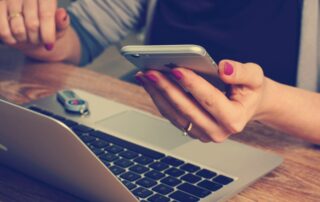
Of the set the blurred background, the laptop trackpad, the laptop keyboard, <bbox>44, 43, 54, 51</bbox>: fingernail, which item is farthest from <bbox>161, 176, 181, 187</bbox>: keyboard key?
the blurred background

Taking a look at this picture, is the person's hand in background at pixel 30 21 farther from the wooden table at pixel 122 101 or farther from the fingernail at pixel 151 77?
the fingernail at pixel 151 77

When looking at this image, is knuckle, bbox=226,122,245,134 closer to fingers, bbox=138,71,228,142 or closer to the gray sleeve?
fingers, bbox=138,71,228,142

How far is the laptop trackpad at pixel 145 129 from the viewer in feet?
2.69

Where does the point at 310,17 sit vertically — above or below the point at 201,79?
above

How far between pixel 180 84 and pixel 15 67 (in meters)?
0.50

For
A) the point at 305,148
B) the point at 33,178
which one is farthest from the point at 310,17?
the point at 33,178

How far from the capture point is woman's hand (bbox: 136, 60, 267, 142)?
2.23ft

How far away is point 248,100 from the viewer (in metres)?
0.72

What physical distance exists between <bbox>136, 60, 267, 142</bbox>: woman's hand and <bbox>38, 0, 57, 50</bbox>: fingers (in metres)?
0.34

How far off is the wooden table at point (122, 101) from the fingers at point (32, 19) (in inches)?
2.8

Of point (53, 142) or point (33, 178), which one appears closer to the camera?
point (53, 142)

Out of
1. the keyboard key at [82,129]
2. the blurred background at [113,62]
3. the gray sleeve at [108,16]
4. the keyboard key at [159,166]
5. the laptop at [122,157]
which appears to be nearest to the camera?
the laptop at [122,157]

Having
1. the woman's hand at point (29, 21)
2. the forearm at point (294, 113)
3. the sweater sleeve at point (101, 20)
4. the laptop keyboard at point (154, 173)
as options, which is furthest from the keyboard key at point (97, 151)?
the sweater sleeve at point (101, 20)

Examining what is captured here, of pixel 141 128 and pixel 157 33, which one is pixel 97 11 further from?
pixel 141 128
